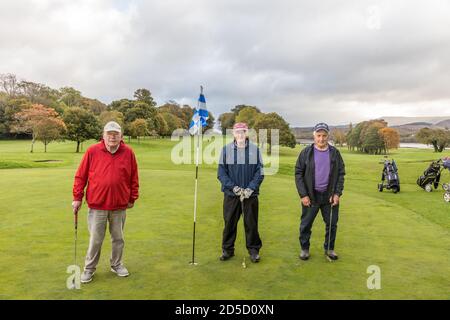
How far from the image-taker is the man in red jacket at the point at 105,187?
16.5 ft

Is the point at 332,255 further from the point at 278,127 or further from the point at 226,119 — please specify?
the point at 226,119

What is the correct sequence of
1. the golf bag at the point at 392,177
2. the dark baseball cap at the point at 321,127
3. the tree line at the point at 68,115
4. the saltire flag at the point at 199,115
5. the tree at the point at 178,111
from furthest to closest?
the tree at the point at 178,111
the tree line at the point at 68,115
the golf bag at the point at 392,177
the saltire flag at the point at 199,115
the dark baseball cap at the point at 321,127

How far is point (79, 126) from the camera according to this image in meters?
44.8

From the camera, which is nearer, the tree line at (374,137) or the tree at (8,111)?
the tree line at (374,137)

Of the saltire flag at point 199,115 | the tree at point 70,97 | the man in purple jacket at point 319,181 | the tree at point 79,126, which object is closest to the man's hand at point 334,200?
the man in purple jacket at point 319,181

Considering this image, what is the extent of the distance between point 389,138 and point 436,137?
31.7 ft

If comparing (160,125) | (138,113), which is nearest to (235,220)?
(138,113)

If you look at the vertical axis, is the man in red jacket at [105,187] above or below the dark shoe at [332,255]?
above

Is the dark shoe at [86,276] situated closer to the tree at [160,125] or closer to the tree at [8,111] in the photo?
the tree at [8,111]

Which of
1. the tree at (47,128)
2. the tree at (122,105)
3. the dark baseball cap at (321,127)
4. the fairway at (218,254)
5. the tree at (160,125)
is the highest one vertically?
the tree at (122,105)

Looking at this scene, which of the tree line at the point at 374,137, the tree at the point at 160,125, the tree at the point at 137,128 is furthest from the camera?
the tree at the point at 160,125
